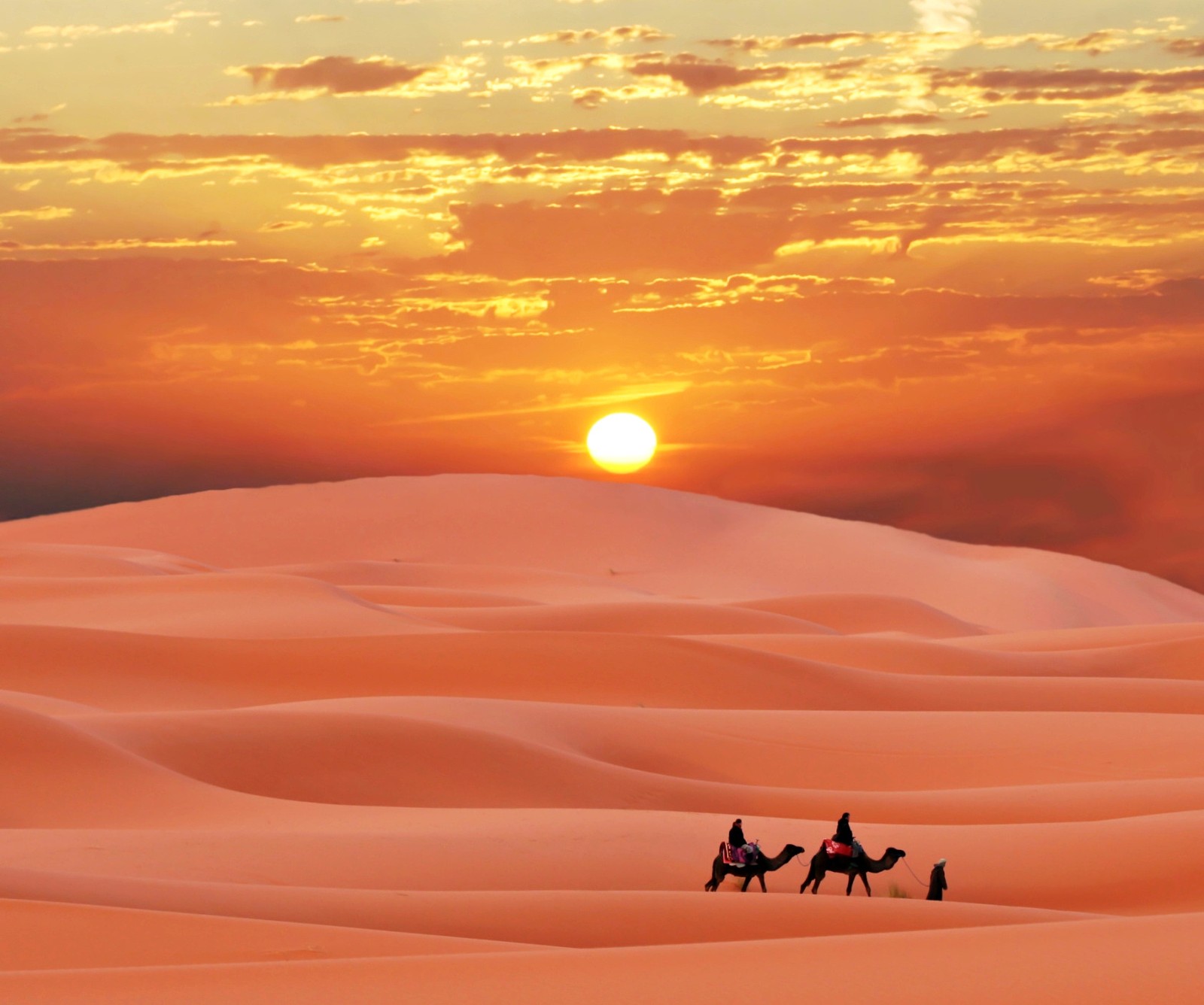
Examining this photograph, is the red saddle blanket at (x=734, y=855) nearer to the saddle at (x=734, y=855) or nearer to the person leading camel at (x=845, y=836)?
the saddle at (x=734, y=855)

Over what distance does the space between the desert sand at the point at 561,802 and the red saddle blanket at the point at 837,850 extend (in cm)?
77

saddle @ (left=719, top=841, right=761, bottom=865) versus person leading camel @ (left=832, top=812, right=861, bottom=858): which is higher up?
person leading camel @ (left=832, top=812, right=861, bottom=858)

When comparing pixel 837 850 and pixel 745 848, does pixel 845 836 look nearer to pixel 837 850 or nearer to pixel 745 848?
pixel 837 850

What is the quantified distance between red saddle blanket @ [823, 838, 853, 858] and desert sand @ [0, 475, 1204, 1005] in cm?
77

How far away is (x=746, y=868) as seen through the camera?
35.8 ft

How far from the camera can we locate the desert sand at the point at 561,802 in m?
6.89

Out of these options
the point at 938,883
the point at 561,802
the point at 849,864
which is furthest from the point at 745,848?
the point at 561,802

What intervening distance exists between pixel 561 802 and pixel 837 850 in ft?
18.6

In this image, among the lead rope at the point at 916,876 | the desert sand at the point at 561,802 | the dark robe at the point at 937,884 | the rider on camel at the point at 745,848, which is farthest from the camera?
the lead rope at the point at 916,876

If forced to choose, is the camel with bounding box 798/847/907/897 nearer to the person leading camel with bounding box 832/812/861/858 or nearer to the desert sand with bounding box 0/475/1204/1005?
the person leading camel with bounding box 832/812/861/858

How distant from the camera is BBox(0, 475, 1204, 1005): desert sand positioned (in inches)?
271

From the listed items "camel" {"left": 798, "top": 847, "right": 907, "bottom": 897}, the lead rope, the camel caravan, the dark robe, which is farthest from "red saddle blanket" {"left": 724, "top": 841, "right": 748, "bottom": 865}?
the lead rope

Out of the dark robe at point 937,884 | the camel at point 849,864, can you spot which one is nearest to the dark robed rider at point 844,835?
the camel at point 849,864

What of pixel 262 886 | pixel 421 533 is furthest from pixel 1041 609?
pixel 262 886
